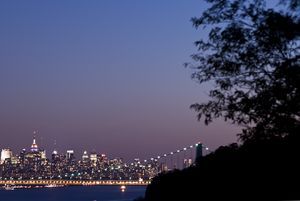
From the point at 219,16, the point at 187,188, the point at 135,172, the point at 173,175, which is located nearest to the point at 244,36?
the point at 219,16

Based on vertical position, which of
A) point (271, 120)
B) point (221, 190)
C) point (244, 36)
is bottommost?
point (221, 190)

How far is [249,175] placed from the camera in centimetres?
1369

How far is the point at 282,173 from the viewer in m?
12.5

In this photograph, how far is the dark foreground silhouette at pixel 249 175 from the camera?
12242mm

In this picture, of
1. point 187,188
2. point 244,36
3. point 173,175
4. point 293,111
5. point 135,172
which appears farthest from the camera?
point 135,172

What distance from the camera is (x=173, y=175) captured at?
19.9m

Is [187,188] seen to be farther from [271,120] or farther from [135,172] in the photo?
[135,172]

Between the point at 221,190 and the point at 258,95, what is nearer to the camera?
the point at 258,95

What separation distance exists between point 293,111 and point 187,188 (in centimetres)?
552

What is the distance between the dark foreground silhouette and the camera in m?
12.2

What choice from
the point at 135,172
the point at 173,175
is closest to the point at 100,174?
the point at 135,172

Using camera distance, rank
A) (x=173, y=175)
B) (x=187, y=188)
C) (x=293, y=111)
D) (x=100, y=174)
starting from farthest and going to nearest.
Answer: (x=100, y=174) → (x=173, y=175) → (x=187, y=188) → (x=293, y=111)

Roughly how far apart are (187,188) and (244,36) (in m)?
5.49

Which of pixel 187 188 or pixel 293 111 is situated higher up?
pixel 293 111
